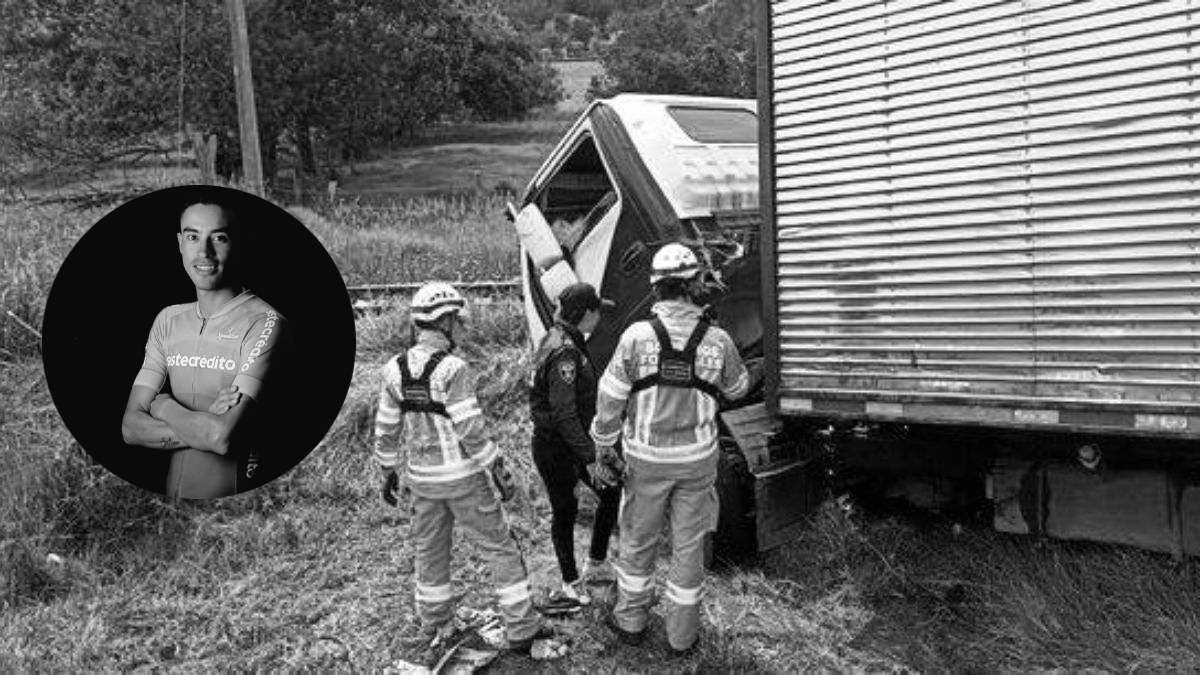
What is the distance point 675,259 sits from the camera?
4477 millimetres

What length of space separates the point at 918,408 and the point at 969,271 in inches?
23.4

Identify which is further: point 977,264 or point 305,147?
point 305,147

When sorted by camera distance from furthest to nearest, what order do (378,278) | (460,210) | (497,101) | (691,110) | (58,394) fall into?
(497,101), (460,210), (378,278), (691,110), (58,394)

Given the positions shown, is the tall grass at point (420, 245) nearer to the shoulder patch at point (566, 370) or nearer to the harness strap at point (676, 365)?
the shoulder patch at point (566, 370)

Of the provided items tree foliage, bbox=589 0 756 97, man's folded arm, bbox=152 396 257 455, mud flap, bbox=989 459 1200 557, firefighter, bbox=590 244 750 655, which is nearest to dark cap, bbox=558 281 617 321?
firefighter, bbox=590 244 750 655

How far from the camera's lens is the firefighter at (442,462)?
4395 millimetres

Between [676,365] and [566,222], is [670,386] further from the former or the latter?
[566,222]

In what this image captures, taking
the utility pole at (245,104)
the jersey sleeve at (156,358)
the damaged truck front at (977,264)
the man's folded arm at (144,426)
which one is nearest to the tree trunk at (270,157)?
the utility pole at (245,104)

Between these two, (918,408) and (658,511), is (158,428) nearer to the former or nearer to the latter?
(658,511)

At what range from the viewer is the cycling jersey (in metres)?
4.32

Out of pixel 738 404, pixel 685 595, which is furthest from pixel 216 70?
pixel 685 595

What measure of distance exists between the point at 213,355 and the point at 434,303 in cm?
94

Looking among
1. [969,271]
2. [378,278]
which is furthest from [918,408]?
[378,278]

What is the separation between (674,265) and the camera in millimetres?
4453
